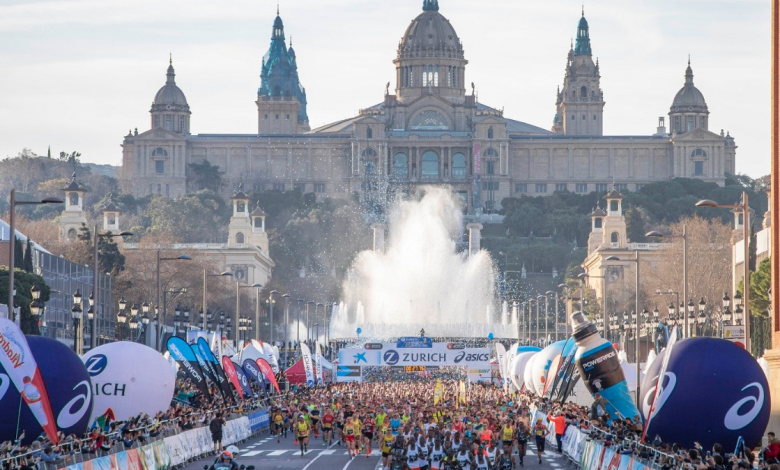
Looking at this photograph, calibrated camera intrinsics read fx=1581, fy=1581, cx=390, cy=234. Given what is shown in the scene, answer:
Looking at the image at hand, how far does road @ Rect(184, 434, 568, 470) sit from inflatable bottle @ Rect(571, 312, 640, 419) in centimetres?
194

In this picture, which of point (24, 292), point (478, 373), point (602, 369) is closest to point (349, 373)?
point (478, 373)

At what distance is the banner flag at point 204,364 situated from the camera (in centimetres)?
4003

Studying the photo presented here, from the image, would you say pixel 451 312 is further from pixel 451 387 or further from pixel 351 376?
pixel 451 387

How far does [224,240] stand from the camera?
186m

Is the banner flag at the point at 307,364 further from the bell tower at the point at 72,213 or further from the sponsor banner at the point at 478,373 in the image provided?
the bell tower at the point at 72,213

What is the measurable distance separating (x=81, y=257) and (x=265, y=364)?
4773cm

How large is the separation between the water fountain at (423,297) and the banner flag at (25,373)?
2963 inches

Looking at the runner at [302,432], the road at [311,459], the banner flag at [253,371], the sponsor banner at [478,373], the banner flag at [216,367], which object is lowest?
the sponsor banner at [478,373]

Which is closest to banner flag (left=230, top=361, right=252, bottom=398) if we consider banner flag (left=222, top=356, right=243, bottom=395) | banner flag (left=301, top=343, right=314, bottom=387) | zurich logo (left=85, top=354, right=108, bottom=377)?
banner flag (left=222, top=356, right=243, bottom=395)

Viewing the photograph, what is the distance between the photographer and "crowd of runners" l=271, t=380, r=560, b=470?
32.0 m

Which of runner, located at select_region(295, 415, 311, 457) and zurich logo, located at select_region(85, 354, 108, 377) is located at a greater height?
zurich logo, located at select_region(85, 354, 108, 377)

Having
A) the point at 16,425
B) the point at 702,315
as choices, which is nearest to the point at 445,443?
the point at 16,425

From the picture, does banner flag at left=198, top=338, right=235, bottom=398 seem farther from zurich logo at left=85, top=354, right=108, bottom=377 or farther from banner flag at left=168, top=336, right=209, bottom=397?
zurich logo at left=85, top=354, right=108, bottom=377

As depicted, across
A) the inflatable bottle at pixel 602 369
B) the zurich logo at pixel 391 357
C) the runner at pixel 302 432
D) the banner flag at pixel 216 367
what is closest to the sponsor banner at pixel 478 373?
the zurich logo at pixel 391 357
